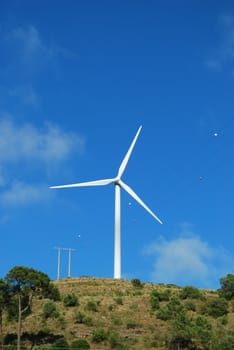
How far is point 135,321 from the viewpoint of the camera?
3201 inches

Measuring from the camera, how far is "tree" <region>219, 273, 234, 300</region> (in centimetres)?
9675

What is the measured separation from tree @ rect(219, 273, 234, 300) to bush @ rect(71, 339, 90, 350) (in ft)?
111

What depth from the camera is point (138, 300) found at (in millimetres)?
92812

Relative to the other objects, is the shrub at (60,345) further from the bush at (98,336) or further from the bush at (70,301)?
the bush at (70,301)

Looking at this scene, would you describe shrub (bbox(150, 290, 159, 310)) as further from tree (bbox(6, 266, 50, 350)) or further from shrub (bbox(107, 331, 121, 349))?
tree (bbox(6, 266, 50, 350))

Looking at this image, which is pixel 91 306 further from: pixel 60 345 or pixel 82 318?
pixel 60 345

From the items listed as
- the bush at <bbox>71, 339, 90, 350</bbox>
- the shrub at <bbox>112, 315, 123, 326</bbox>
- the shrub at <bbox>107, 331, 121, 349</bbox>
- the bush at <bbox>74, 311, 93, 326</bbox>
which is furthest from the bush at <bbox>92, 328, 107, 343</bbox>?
the shrub at <bbox>112, 315, 123, 326</bbox>

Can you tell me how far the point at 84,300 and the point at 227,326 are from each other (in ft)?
75.1

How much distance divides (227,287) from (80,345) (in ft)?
121

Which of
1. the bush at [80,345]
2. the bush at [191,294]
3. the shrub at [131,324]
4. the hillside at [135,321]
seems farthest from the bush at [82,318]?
the bush at [191,294]

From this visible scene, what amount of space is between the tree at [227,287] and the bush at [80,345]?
33.8 meters

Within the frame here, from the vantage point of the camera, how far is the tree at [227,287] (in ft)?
317

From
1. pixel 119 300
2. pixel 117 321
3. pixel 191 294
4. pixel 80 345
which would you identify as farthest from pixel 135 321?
pixel 191 294

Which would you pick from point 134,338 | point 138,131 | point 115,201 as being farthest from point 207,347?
point 138,131
